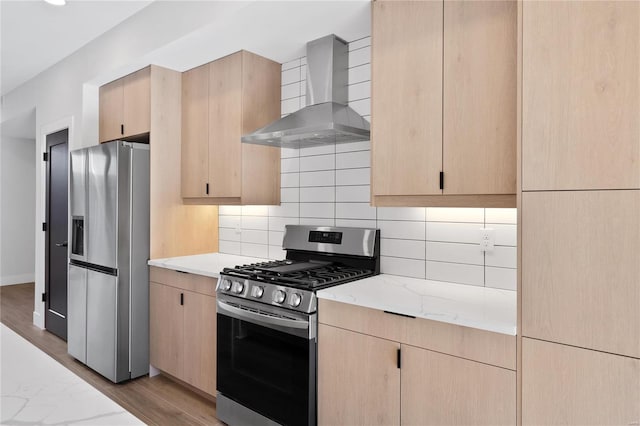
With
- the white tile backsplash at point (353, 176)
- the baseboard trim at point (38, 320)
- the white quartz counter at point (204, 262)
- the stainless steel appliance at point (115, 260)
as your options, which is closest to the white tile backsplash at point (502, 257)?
the white tile backsplash at point (353, 176)

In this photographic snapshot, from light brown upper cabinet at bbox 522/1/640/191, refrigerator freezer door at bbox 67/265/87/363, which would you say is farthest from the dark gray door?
light brown upper cabinet at bbox 522/1/640/191

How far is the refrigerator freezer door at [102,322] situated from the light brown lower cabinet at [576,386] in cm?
271

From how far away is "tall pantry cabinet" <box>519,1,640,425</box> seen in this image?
4.23 ft

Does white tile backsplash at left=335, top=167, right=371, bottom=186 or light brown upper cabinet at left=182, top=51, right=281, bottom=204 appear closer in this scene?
white tile backsplash at left=335, top=167, right=371, bottom=186

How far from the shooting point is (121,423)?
2.47ft

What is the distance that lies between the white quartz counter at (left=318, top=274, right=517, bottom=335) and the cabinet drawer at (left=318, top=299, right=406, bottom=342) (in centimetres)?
5

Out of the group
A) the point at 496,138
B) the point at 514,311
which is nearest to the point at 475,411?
the point at 514,311

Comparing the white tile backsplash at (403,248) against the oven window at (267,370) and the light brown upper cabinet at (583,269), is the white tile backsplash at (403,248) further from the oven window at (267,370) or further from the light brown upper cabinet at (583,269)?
the light brown upper cabinet at (583,269)

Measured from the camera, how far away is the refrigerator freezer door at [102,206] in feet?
10.0

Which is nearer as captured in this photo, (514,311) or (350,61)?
(514,311)

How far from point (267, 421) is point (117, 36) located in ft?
9.84

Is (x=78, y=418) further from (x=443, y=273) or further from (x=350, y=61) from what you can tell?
(x=350, y=61)

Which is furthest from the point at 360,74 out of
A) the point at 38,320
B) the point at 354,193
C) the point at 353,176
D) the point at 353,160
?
the point at 38,320

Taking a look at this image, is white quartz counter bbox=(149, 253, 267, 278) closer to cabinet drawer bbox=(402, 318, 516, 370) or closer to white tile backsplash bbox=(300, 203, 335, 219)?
white tile backsplash bbox=(300, 203, 335, 219)
